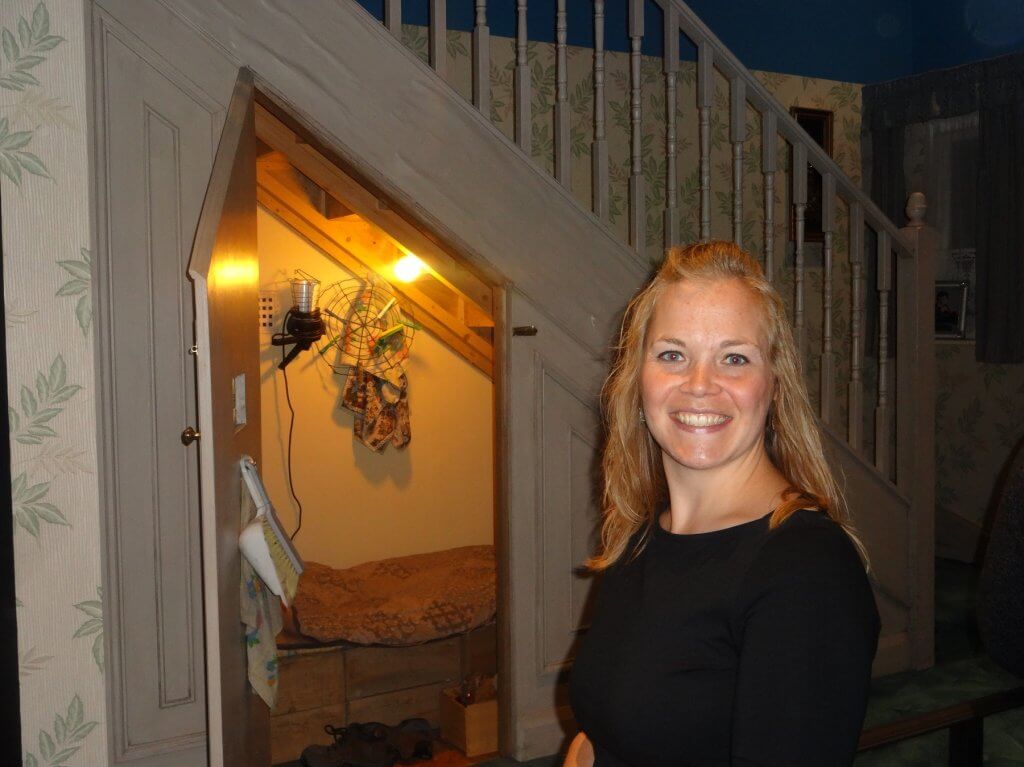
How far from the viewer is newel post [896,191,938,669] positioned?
12.0 feet

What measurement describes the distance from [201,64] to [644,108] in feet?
8.84

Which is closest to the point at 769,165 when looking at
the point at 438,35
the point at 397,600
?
the point at 438,35

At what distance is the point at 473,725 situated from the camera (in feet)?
10.7

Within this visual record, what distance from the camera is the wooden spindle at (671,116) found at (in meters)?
3.16

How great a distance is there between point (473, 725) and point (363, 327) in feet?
6.07

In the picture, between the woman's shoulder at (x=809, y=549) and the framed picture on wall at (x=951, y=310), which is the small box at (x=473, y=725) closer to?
the woman's shoulder at (x=809, y=549)

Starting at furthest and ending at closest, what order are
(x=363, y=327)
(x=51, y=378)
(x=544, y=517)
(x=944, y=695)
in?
1. (x=363, y=327)
2. (x=944, y=695)
3. (x=544, y=517)
4. (x=51, y=378)

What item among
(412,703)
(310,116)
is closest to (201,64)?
(310,116)

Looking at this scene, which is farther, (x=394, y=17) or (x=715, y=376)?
(x=394, y=17)

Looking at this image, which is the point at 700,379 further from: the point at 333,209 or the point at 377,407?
the point at 377,407

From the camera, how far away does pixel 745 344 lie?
137 centimetres

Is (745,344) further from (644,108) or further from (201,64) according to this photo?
(644,108)

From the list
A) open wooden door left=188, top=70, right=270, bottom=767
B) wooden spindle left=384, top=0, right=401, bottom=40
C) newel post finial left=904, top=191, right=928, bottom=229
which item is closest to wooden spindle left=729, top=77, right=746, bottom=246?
newel post finial left=904, top=191, right=928, bottom=229

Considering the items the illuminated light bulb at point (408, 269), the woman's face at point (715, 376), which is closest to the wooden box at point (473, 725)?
the illuminated light bulb at point (408, 269)
